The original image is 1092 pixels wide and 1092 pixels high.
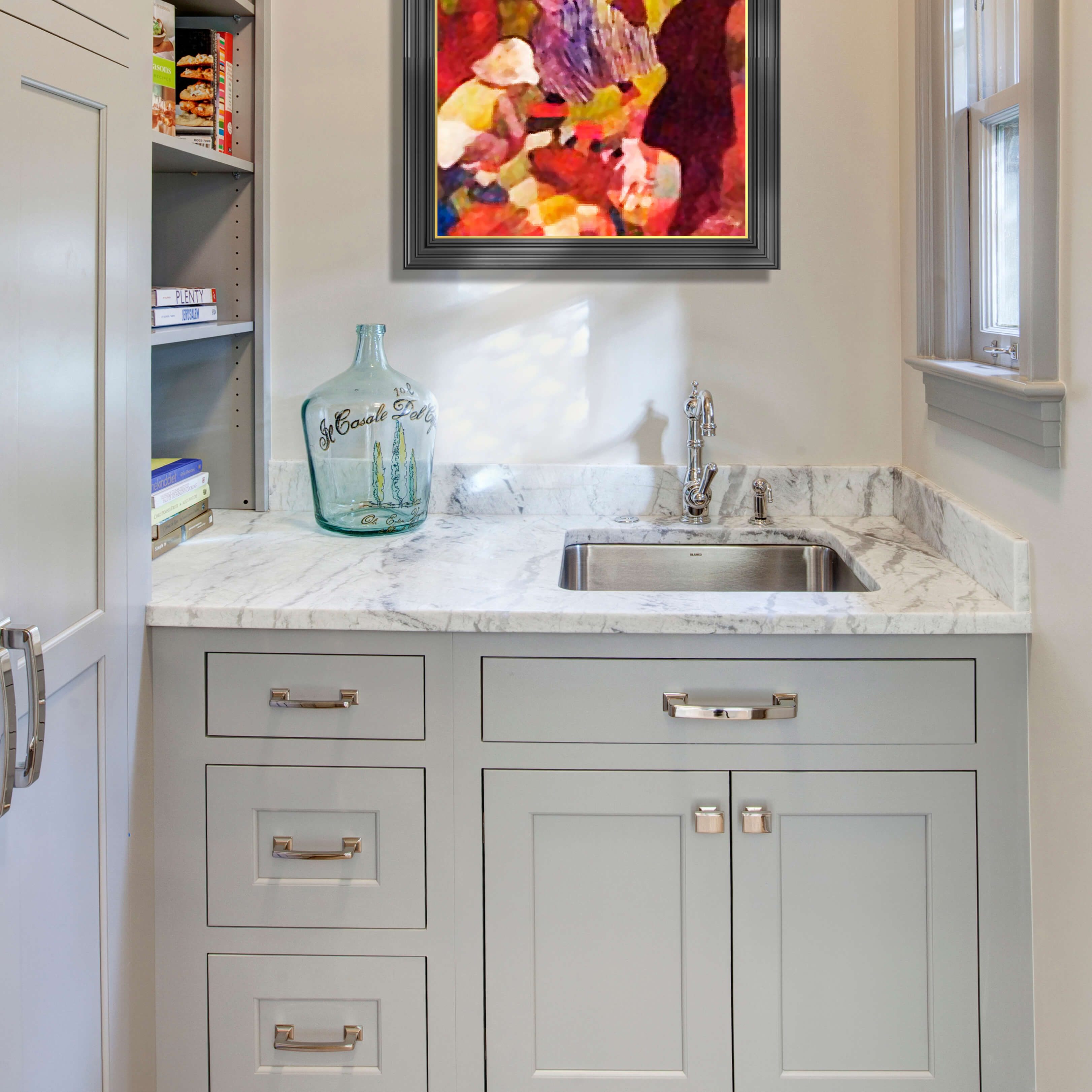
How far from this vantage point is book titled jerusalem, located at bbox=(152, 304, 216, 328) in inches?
75.6

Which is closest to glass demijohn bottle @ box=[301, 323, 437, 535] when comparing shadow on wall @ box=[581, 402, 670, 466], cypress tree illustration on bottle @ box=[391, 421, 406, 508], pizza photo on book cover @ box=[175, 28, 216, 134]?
cypress tree illustration on bottle @ box=[391, 421, 406, 508]

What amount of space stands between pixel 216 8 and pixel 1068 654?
1.89 meters

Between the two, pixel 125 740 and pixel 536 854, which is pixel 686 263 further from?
pixel 125 740

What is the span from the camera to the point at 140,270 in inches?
63.1

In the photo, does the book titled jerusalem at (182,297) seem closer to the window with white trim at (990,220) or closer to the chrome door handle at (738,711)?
the chrome door handle at (738,711)

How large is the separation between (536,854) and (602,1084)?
0.35 metres

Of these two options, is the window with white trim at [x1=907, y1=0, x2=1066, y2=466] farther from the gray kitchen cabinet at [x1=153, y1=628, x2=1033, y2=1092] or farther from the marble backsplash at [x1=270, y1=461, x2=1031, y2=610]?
the gray kitchen cabinet at [x1=153, y1=628, x2=1033, y2=1092]

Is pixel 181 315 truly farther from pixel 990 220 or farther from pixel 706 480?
pixel 990 220

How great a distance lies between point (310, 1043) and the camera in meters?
1.68

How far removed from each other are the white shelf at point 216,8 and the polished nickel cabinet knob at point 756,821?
5.66 feet

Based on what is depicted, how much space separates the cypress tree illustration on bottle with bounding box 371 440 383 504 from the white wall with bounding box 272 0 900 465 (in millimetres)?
214

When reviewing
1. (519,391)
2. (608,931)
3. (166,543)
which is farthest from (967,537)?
(166,543)

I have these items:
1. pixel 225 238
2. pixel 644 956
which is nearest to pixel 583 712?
pixel 644 956

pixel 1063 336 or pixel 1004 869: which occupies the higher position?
pixel 1063 336
